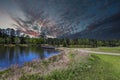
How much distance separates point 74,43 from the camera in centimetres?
15500

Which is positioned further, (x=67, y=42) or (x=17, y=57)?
(x=67, y=42)

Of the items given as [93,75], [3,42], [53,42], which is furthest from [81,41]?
[93,75]

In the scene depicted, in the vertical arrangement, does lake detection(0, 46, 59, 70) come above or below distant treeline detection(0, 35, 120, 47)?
below

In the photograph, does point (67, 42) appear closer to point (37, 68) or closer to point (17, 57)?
point (17, 57)

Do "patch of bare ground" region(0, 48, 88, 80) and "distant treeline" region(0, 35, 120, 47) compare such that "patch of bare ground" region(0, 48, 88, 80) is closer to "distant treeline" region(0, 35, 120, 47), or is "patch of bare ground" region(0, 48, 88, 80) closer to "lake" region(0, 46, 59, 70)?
"lake" region(0, 46, 59, 70)

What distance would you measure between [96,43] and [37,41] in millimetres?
52724

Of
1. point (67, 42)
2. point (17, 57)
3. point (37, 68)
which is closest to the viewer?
point (37, 68)

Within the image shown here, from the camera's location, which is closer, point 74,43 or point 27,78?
point 27,78

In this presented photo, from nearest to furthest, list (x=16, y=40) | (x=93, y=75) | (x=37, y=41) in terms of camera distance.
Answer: (x=93, y=75) < (x=16, y=40) < (x=37, y=41)

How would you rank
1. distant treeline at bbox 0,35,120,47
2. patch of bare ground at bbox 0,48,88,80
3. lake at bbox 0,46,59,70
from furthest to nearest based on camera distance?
1. distant treeline at bbox 0,35,120,47
2. lake at bbox 0,46,59,70
3. patch of bare ground at bbox 0,48,88,80

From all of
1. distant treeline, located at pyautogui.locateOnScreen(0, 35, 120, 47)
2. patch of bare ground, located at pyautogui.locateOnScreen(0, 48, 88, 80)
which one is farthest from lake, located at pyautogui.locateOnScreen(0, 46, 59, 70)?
distant treeline, located at pyautogui.locateOnScreen(0, 35, 120, 47)

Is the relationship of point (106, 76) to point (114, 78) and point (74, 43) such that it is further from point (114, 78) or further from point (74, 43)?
point (74, 43)

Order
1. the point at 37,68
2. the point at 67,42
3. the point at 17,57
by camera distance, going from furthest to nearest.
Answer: the point at 67,42
the point at 17,57
the point at 37,68

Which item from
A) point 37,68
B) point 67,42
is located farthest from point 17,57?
point 67,42
